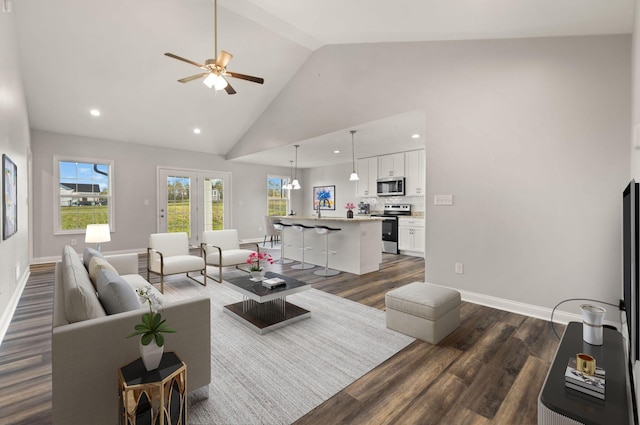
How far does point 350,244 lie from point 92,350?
4.05 metres

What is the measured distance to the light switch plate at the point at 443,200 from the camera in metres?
3.71

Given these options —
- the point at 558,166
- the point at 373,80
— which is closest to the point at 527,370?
the point at 558,166

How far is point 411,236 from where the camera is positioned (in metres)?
6.78

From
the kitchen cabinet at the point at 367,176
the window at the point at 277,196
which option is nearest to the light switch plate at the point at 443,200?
the kitchen cabinet at the point at 367,176

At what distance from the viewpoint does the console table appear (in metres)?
1.15

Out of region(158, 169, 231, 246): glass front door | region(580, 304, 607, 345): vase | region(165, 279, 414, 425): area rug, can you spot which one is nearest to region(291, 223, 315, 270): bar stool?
region(165, 279, 414, 425): area rug

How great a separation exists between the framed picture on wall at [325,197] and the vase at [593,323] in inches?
306

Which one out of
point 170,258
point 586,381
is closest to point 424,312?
point 586,381

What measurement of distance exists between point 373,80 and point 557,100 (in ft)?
7.56

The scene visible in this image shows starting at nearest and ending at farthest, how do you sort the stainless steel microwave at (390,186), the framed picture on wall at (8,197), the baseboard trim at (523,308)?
the framed picture on wall at (8,197) < the baseboard trim at (523,308) < the stainless steel microwave at (390,186)

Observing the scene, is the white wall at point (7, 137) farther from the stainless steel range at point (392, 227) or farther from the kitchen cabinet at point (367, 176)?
the kitchen cabinet at point (367, 176)

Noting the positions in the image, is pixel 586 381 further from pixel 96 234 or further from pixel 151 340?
pixel 96 234

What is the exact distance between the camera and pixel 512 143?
10.5 feet

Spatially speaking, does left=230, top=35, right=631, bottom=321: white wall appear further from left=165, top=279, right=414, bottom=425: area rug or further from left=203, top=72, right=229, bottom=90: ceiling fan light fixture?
left=203, top=72, right=229, bottom=90: ceiling fan light fixture
